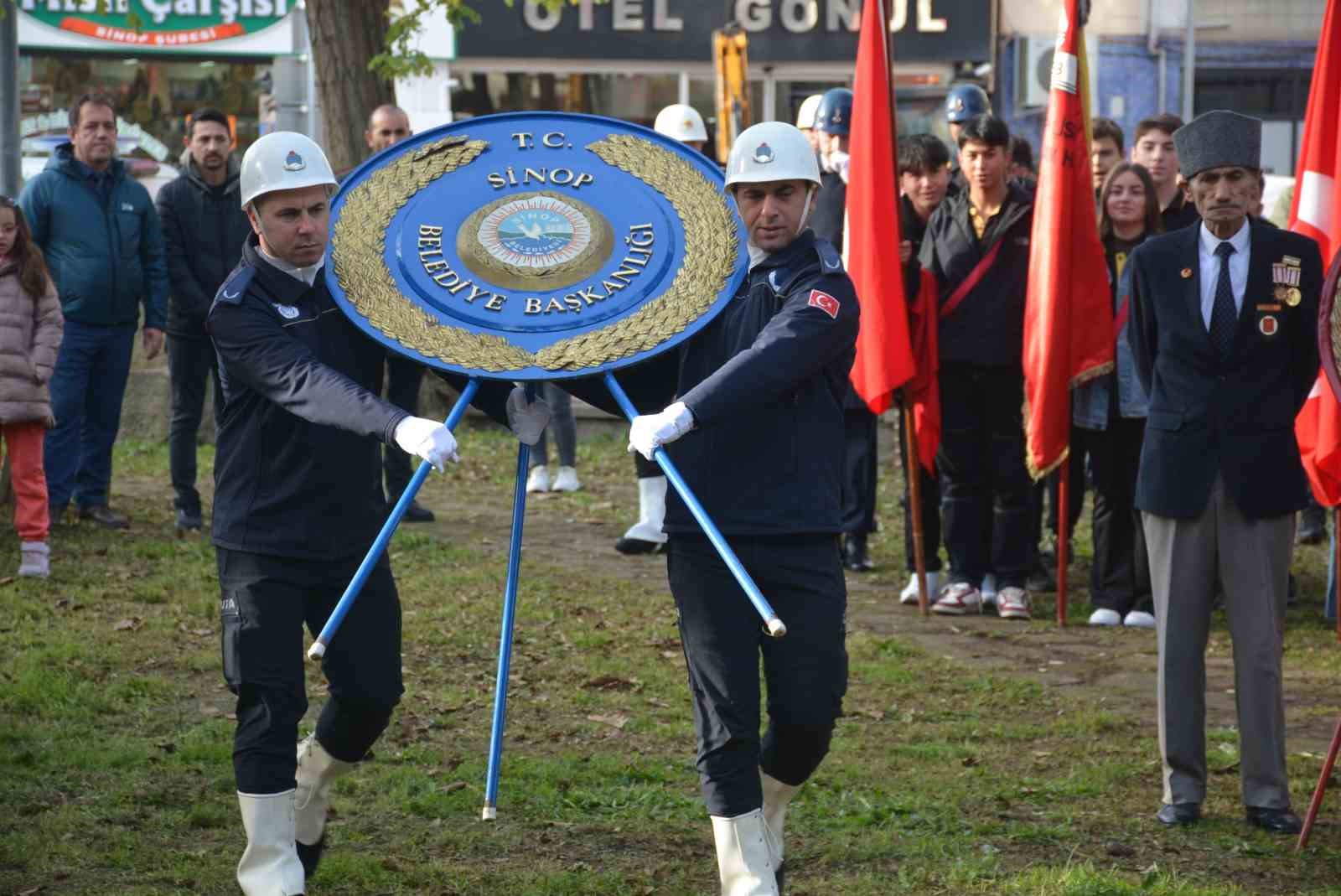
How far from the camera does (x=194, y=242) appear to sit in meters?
11.2

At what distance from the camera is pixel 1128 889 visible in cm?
554

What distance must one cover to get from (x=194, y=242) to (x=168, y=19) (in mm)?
17212

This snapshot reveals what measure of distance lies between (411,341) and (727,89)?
49.3 ft

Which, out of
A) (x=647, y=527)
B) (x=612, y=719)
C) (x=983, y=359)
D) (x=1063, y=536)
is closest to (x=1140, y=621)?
(x=1063, y=536)

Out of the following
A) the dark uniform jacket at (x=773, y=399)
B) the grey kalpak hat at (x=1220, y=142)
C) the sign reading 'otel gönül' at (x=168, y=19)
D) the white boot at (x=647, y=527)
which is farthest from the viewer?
the sign reading 'otel gönül' at (x=168, y=19)

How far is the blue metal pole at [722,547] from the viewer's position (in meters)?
4.73

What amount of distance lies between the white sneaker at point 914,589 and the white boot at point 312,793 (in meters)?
4.81

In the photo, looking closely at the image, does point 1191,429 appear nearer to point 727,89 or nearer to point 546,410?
point 546,410

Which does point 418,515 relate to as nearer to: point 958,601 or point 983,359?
point 958,601

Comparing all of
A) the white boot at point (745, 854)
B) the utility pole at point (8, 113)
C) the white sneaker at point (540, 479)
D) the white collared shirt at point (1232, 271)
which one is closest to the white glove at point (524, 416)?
the white boot at point (745, 854)

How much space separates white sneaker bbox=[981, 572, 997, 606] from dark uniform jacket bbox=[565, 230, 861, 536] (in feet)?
15.5

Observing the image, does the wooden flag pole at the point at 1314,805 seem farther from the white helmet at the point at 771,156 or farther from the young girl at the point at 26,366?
the young girl at the point at 26,366

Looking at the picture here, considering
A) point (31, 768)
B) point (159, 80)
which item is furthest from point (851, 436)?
point (159, 80)

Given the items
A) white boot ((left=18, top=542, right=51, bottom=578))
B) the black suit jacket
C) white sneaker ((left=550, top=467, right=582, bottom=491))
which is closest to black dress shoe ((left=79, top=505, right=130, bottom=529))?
white boot ((left=18, top=542, right=51, bottom=578))
